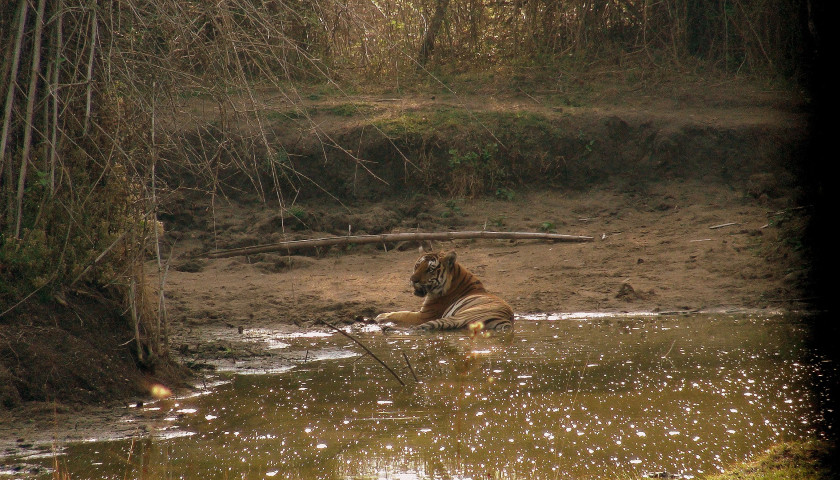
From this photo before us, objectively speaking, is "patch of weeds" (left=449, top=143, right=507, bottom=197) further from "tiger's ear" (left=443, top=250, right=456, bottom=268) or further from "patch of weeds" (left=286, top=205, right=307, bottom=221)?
"tiger's ear" (left=443, top=250, right=456, bottom=268)

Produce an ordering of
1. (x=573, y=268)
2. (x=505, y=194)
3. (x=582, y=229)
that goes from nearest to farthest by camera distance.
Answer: (x=573, y=268) < (x=582, y=229) < (x=505, y=194)

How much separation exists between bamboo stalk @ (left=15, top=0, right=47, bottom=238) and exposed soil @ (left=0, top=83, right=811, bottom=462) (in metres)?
1.88

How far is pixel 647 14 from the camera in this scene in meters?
14.1

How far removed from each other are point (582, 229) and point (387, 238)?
262 centimetres

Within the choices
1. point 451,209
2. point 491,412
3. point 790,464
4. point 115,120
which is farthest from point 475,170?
point 790,464

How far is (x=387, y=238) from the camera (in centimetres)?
1012

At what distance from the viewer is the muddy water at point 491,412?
404cm

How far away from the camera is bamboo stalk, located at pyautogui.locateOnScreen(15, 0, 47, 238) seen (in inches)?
191

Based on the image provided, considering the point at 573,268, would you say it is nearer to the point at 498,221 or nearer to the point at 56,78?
the point at 498,221

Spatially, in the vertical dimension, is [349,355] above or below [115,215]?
below

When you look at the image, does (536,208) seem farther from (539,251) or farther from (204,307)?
(204,307)

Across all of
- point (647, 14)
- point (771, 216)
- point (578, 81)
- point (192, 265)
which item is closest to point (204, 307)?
point (192, 265)

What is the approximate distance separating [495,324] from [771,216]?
161 inches

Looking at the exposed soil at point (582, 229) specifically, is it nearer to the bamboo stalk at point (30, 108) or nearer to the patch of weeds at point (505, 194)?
the patch of weeds at point (505, 194)
